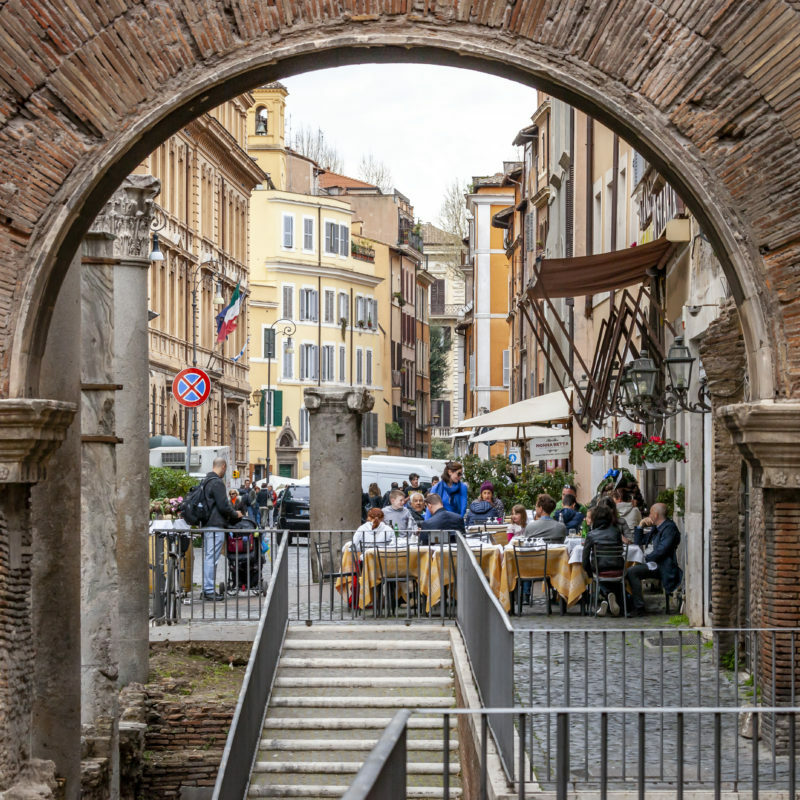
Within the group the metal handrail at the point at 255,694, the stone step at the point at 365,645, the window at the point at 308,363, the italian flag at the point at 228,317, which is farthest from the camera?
the window at the point at 308,363

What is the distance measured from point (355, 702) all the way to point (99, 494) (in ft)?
9.93

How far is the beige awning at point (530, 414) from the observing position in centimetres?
2953

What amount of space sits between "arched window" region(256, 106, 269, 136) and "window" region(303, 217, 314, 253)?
174 inches

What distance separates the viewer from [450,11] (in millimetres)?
9461

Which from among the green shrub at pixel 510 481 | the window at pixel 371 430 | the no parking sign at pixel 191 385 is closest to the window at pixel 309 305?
the window at pixel 371 430

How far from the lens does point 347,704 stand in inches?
589

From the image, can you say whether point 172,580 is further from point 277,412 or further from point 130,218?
point 277,412

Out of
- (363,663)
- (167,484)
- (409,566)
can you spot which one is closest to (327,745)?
(363,663)

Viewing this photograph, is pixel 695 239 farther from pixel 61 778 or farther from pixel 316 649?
pixel 61 778

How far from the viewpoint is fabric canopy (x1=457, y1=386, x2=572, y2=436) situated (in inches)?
1163

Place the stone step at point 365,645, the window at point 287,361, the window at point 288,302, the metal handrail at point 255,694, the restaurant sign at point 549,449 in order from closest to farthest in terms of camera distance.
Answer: the metal handrail at point 255,694 → the stone step at point 365,645 → the restaurant sign at point 549,449 → the window at point 287,361 → the window at point 288,302

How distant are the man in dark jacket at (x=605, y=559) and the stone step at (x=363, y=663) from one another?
2958 millimetres

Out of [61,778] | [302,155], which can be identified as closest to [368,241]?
[302,155]

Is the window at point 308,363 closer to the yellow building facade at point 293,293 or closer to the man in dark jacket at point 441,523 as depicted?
the yellow building facade at point 293,293
